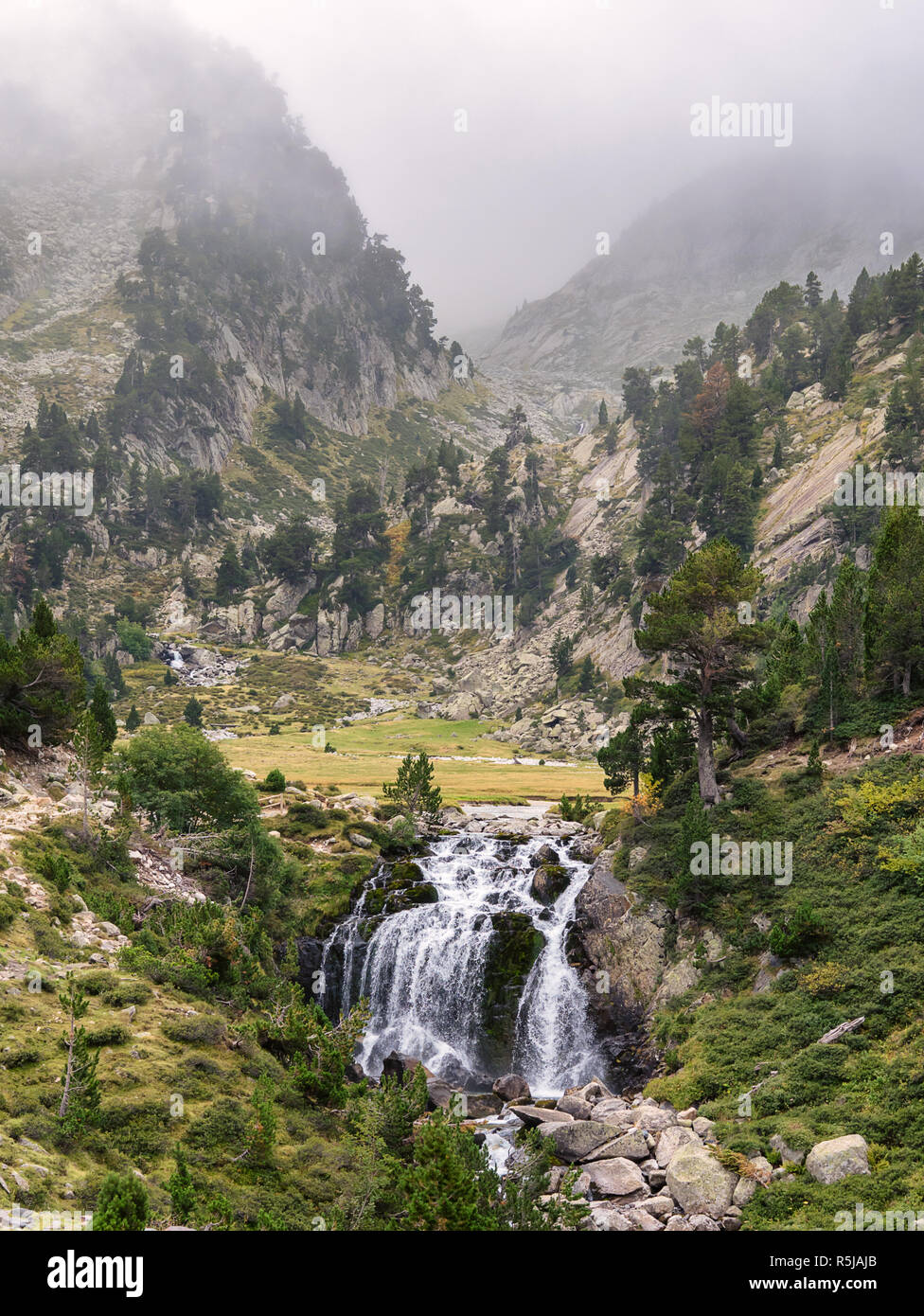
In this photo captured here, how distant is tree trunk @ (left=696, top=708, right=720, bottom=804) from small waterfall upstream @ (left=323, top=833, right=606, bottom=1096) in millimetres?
8290

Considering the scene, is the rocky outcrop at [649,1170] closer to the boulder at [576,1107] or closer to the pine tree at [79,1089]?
the boulder at [576,1107]

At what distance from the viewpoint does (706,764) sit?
38.7 metres

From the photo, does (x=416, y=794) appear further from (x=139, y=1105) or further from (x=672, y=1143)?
(x=139, y=1105)

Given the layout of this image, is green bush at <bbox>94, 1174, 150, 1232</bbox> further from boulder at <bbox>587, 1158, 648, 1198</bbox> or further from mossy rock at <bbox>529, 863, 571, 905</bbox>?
mossy rock at <bbox>529, 863, 571, 905</bbox>

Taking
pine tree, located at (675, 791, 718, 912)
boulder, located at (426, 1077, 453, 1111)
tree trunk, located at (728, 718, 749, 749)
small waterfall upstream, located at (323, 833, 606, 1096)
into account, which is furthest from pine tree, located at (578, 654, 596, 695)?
boulder, located at (426, 1077, 453, 1111)

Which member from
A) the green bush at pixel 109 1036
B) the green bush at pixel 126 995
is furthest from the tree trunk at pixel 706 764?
the green bush at pixel 109 1036

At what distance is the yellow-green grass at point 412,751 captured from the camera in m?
71.9

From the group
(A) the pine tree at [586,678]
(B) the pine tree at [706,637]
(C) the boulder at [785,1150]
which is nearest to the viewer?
(C) the boulder at [785,1150]

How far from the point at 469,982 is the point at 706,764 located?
52.3 ft

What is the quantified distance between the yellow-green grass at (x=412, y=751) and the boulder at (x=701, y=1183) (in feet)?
149

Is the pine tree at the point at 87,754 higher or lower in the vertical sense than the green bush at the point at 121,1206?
higher

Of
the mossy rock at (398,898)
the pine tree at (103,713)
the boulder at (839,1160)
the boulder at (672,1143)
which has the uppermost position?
the pine tree at (103,713)
